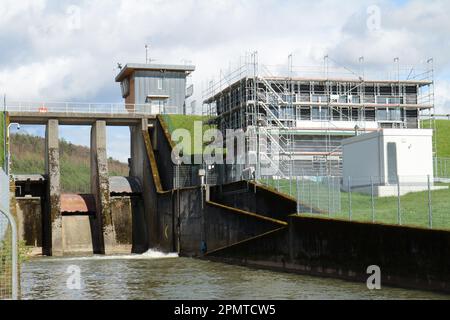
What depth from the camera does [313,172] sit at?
56438mm

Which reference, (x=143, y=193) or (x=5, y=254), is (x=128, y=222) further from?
(x=5, y=254)

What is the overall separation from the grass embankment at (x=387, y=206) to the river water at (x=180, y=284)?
356cm

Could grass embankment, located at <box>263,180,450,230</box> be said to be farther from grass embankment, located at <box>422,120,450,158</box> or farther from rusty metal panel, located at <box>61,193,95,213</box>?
grass embankment, located at <box>422,120,450,158</box>

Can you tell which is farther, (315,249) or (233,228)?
(233,228)

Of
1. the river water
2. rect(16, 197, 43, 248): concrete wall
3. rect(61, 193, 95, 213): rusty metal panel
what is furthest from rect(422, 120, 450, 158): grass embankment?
rect(16, 197, 43, 248): concrete wall

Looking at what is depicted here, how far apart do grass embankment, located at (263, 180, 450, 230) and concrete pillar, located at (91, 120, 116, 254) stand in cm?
1510

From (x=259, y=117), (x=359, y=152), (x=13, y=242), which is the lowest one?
(x=13, y=242)

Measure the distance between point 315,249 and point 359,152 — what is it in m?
13.8

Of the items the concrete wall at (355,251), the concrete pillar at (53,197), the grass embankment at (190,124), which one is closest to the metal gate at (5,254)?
the concrete wall at (355,251)

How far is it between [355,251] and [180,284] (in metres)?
6.78

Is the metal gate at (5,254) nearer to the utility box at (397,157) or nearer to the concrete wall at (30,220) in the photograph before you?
the utility box at (397,157)

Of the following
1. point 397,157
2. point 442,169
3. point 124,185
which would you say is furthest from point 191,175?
point 442,169
